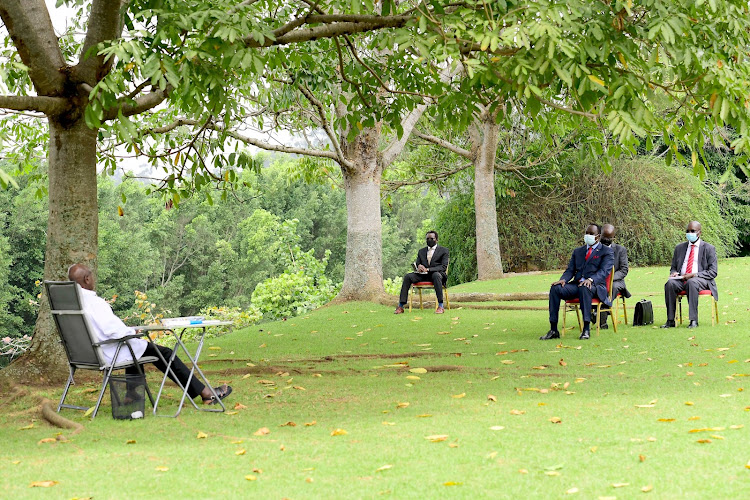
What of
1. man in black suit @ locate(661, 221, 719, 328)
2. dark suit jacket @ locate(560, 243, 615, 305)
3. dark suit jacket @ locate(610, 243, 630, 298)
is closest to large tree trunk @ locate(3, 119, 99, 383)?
dark suit jacket @ locate(560, 243, 615, 305)

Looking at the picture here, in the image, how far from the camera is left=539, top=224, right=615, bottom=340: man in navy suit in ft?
34.3

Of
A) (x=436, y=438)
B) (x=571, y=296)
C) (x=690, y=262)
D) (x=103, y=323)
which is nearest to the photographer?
(x=436, y=438)

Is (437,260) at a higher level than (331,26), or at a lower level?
lower

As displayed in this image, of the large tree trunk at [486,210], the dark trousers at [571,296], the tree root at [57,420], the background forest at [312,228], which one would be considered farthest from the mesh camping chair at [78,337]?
the large tree trunk at [486,210]

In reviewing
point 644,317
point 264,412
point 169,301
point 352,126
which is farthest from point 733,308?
point 169,301

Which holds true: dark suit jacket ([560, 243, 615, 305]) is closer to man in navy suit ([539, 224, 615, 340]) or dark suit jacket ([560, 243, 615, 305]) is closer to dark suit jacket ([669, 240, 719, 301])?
man in navy suit ([539, 224, 615, 340])

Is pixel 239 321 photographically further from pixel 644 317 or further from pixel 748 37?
pixel 748 37

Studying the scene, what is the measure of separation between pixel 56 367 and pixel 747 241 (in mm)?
30006

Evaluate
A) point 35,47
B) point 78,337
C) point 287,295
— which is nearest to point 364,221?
point 287,295

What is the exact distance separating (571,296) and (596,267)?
515mm

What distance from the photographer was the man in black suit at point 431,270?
14.6m

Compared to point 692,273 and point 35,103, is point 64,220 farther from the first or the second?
point 692,273

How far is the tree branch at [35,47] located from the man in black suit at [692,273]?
26.2 ft

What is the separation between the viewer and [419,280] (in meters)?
14.8
